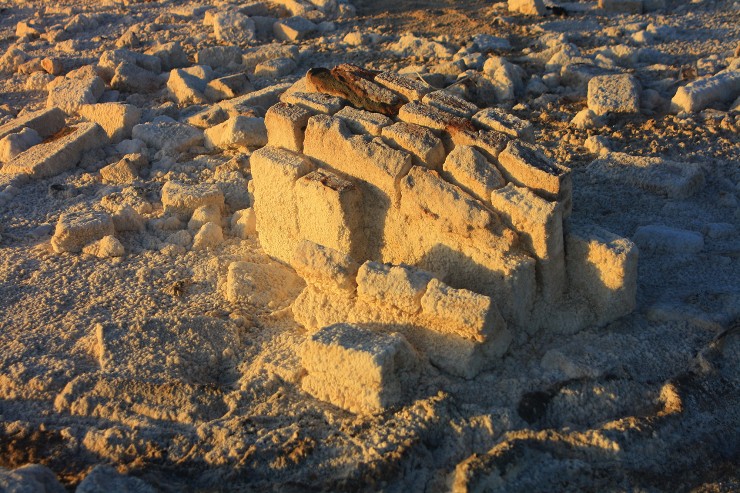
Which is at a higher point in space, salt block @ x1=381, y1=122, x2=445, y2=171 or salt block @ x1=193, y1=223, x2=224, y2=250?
salt block @ x1=381, y1=122, x2=445, y2=171

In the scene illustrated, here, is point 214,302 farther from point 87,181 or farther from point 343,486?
point 87,181

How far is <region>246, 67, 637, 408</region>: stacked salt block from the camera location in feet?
13.6

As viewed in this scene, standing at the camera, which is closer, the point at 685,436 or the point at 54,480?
the point at 54,480

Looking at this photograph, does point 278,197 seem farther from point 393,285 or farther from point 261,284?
point 393,285

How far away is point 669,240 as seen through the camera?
5176mm

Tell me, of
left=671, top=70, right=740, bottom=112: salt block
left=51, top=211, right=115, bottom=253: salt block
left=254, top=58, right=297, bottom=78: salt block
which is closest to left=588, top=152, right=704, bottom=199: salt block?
left=671, top=70, right=740, bottom=112: salt block

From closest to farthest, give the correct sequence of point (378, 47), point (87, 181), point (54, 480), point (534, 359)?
point (54, 480) → point (534, 359) → point (87, 181) → point (378, 47)

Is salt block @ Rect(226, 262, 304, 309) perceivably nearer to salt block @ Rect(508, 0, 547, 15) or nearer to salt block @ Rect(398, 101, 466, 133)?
salt block @ Rect(398, 101, 466, 133)

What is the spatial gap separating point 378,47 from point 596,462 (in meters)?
6.83

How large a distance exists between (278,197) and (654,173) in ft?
9.70

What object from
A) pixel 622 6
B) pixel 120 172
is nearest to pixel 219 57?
pixel 120 172

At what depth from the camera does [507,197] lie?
422cm

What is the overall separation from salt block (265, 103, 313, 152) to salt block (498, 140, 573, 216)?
131 centimetres

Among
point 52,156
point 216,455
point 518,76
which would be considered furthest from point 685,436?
point 52,156
